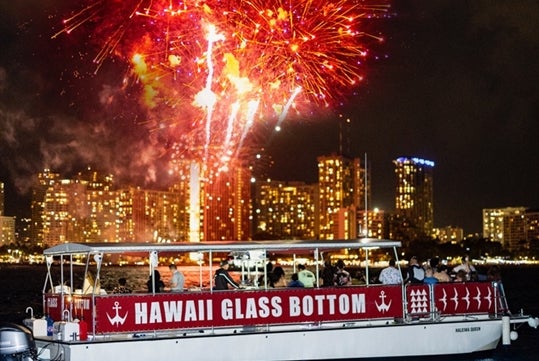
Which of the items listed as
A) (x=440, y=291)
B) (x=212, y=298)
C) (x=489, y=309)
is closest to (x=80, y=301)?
(x=212, y=298)

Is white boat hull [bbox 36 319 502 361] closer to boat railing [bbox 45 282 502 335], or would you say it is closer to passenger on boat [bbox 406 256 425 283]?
boat railing [bbox 45 282 502 335]

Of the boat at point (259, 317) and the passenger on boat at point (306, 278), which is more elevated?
the passenger on boat at point (306, 278)

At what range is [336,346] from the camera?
804 inches

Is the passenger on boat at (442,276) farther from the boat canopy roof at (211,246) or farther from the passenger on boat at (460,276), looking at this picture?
the boat canopy roof at (211,246)

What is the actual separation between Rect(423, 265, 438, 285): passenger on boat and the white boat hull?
3.41 ft

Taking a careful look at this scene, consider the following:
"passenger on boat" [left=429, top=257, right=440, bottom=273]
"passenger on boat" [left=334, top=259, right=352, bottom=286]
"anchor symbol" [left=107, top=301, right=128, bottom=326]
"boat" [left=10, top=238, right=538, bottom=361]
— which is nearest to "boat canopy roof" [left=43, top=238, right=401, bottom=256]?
"boat" [left=10, top=238, right=538, bottom=361]

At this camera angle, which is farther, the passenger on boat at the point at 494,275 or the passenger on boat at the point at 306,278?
the passenger on boat at the point at 494,275

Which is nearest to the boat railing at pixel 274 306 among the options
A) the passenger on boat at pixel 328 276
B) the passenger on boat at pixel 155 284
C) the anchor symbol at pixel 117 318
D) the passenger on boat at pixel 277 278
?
the anchor symbol at pixel 117 318

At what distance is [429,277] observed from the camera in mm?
22453

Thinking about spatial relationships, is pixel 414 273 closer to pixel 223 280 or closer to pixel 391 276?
pixel 391 276

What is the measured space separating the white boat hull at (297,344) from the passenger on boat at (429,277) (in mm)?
1041

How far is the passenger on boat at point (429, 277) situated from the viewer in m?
22.2

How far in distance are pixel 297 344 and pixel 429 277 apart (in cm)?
414

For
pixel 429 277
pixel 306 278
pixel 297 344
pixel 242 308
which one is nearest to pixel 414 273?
pixel 429 277
